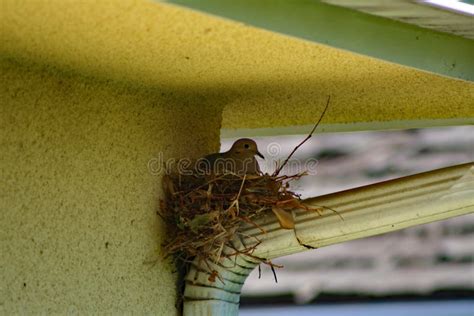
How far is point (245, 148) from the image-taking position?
534 cm

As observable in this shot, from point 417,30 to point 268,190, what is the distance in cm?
98

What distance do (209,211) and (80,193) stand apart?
63 centimetres

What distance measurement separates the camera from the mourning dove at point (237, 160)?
4621 millimetres

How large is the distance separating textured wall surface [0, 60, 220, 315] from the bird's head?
0.91 meters

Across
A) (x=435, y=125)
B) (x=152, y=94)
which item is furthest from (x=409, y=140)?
(x=152, y=94)

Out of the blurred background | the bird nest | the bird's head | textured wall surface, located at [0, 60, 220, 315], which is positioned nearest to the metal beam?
the bird nest

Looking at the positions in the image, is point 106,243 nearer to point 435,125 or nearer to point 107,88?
point 107,88

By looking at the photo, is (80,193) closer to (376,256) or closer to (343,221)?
(343,221)

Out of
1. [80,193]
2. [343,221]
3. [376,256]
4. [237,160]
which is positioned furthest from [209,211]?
[376,256]

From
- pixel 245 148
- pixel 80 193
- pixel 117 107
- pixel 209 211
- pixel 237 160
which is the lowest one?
pixel 80 193

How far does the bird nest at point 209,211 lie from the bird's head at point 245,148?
2.73ft

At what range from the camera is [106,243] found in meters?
3.87

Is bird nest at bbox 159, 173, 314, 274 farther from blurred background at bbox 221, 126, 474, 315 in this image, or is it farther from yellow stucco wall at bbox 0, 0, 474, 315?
blurred background at bbox 221, 126, 474, 315

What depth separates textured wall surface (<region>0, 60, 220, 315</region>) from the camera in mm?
3492
